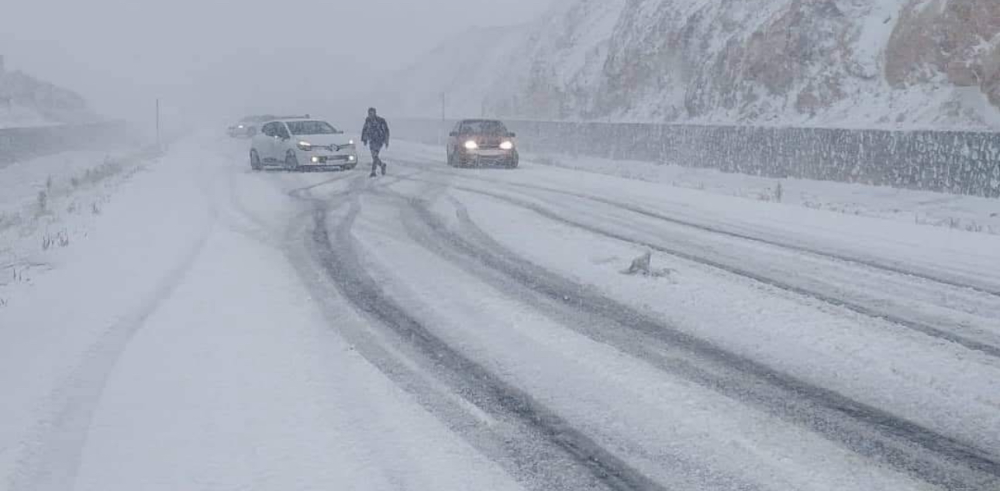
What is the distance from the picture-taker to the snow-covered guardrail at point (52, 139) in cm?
3041

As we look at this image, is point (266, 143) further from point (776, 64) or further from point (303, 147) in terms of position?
point (776, 64)

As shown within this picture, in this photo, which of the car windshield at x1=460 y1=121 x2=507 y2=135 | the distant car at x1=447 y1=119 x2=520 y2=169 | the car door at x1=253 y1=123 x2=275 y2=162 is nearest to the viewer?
the distant car at x1=447 y1=119 x2=520 y2=169

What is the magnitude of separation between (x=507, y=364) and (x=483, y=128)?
20835 mm

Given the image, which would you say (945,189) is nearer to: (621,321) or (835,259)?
(835,259)

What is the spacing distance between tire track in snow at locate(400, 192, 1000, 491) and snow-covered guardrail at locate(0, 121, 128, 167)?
2835cm

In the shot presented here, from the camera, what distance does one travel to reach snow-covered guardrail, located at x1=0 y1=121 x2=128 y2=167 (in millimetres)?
30406

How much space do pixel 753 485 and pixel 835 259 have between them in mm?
6305

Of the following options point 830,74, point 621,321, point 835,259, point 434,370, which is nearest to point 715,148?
point 830,74

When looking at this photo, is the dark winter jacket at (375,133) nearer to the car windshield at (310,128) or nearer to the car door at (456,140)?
the car windshield at (310,128)

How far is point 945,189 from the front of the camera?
16484 millimetres

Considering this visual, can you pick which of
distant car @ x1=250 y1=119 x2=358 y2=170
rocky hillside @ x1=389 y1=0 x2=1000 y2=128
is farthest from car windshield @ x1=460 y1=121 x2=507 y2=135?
rocky hillside @ x1=389 y1=0 x2=1000 y2=128

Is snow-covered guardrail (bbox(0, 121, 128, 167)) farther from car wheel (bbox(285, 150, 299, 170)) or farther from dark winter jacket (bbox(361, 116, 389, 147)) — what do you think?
dark winter jacket (bbox(361, 116, 389, 147))

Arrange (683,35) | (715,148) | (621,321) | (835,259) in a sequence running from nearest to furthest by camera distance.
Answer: (621,321) → (835,259) → (715,148) → (683,35)

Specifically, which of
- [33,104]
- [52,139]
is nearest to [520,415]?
[52,139]
